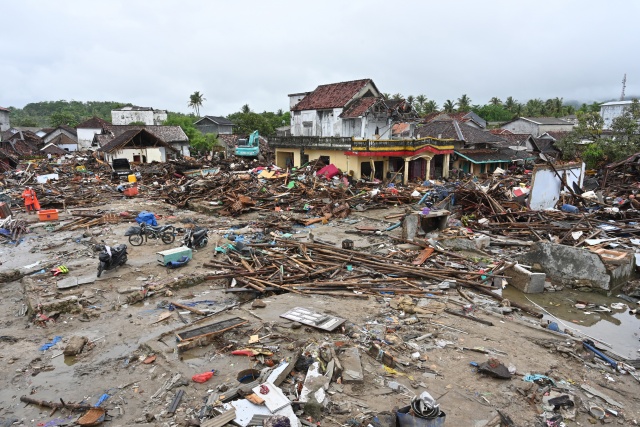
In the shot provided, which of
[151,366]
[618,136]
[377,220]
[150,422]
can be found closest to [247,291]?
[151,366]

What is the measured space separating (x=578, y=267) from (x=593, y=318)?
6.58 ft

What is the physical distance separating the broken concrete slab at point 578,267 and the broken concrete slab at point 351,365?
7.89 meters

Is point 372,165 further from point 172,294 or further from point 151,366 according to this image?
point 151,366

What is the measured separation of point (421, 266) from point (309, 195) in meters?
11.9

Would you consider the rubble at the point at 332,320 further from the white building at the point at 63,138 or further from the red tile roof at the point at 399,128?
the white building at the point at 63,138

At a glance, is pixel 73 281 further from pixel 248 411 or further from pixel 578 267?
pixel 578 267

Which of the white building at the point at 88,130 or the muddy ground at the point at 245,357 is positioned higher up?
the white building at the point at 88,130

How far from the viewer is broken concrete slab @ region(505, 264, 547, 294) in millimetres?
10391

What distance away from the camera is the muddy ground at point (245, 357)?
5.35 metres

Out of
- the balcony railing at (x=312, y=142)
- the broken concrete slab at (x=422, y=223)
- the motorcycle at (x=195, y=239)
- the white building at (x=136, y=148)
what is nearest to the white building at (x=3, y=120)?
the white building at (x=136, y=148)

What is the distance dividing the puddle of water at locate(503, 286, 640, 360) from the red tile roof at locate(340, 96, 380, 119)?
21727mm

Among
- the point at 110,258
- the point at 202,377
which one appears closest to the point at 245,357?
the point at 202,377

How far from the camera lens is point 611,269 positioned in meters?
10.5

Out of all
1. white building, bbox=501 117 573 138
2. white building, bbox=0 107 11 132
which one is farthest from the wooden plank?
white building, bbox=0 107 11 132
